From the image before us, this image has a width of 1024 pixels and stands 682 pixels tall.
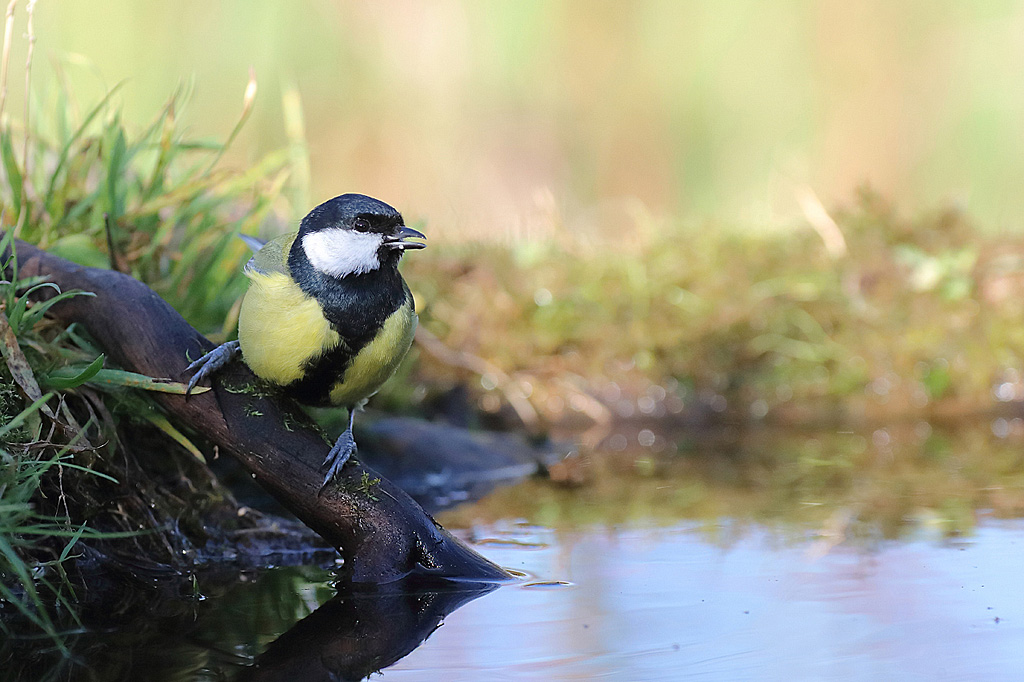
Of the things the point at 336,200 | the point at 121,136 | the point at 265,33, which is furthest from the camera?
the point at 265,33

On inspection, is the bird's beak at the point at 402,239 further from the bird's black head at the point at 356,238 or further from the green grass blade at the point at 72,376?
the green grass blade at the point at 72,376

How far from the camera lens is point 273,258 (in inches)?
109

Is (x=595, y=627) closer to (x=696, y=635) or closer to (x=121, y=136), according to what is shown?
(x=696, y=635)

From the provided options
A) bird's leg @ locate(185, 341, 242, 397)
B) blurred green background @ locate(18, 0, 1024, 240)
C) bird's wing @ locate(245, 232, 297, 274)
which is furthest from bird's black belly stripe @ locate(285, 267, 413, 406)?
blurred green background @ locate(18, 0, 1024, 240)

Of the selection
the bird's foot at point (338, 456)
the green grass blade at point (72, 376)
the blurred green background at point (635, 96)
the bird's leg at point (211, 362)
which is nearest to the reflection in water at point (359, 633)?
the bird's foot at point (338, 456)

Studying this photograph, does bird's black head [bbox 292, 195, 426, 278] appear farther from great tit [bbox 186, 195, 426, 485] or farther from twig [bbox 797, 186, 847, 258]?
twig [bbox 797, 186, 847, 258]

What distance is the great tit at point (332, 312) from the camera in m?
2.56

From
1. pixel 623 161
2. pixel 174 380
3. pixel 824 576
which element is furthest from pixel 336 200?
pixel 623 161

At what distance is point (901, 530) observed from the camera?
3.23 m

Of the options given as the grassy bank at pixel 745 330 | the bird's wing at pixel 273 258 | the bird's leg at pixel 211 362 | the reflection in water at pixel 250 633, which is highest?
the grassy bank at pixel 745 330

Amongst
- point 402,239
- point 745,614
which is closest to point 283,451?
point 402,239

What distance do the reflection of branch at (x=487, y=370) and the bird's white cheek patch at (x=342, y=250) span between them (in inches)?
87.5

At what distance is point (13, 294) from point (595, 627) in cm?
168

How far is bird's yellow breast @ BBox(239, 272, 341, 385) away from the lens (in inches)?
100
